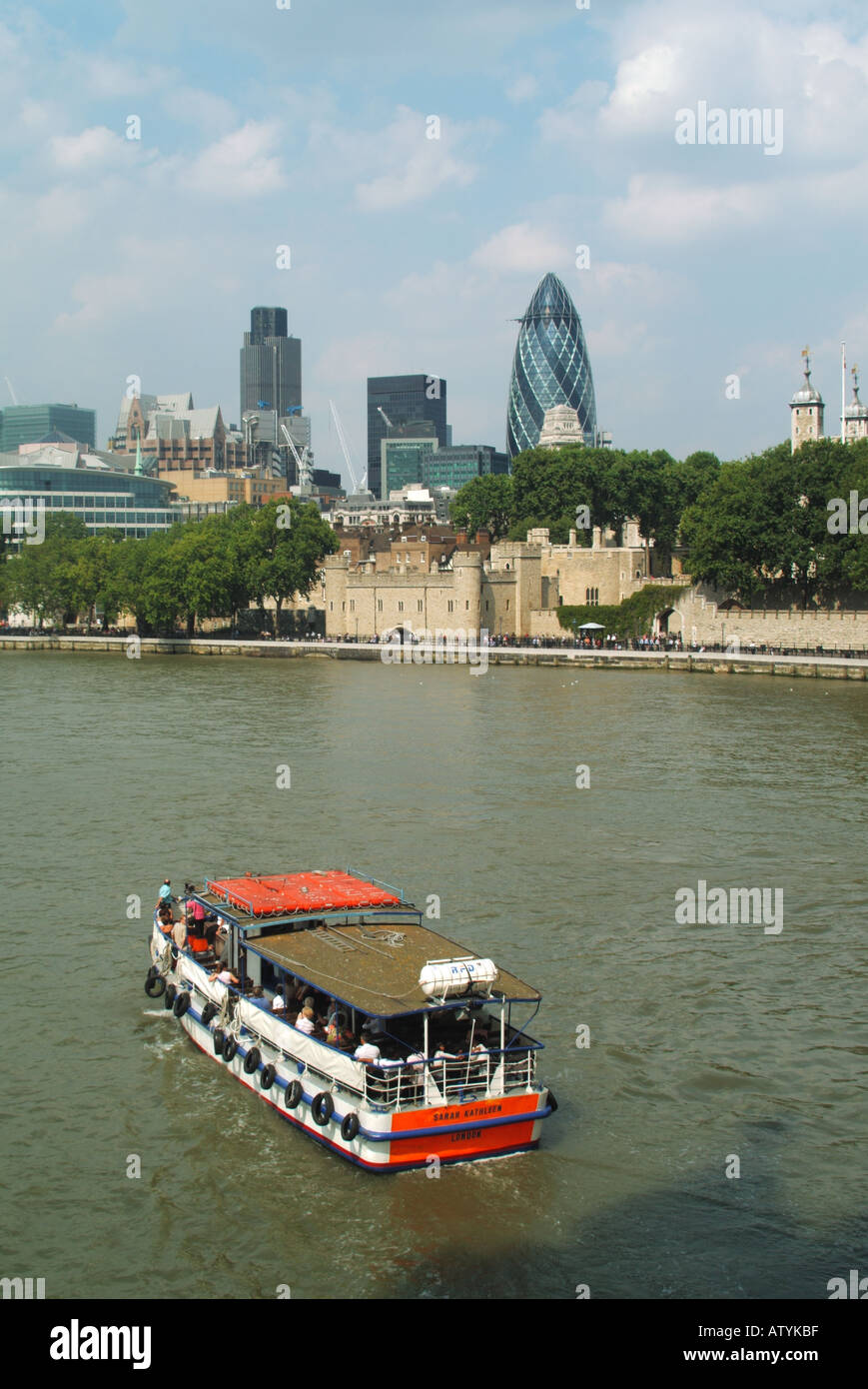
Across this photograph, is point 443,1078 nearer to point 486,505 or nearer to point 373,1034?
point 373,1034

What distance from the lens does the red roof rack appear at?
17469 millimetres

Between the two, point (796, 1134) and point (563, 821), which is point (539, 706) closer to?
point (563, 821)

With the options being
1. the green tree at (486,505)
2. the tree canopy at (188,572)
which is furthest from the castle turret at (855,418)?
the tree canopy at (188,572)

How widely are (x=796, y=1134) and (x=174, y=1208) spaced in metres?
6.46

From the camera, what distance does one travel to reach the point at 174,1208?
12.7 meters

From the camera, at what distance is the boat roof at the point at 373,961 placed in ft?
46.8

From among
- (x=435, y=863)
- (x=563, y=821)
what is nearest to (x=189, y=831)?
(x=435, y=863)

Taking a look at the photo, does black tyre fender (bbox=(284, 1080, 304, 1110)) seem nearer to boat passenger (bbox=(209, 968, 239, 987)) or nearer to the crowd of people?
the crowd of people

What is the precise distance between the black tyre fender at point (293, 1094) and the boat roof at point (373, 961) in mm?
1001

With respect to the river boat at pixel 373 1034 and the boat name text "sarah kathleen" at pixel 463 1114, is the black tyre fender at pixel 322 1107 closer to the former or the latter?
the river boat at pixel 373 1034

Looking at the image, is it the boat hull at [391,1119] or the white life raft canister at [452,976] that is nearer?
the boat hull at [391,1119]

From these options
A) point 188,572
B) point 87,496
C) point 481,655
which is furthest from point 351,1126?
point 87,496
